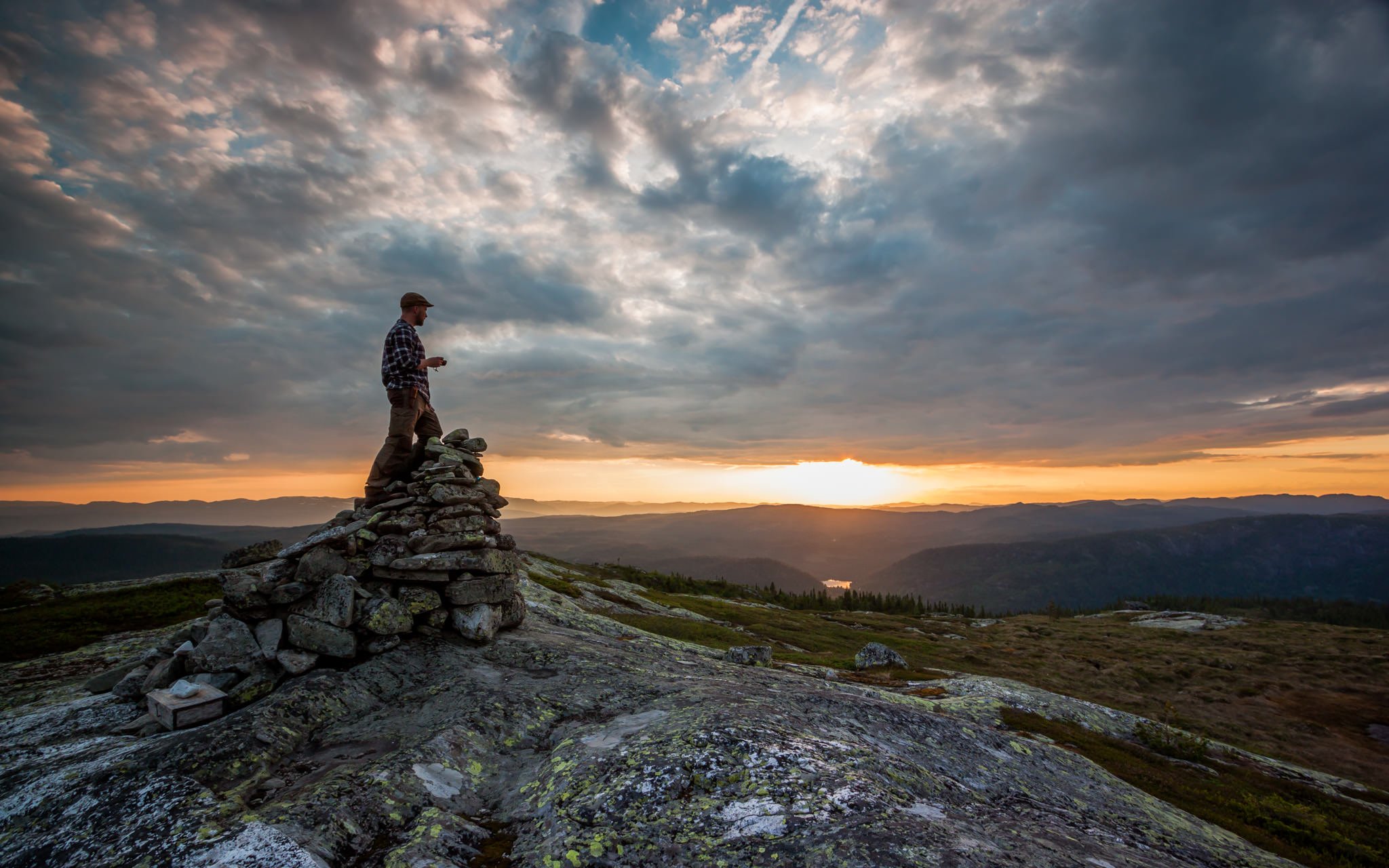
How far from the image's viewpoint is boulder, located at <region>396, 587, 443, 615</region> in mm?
16047

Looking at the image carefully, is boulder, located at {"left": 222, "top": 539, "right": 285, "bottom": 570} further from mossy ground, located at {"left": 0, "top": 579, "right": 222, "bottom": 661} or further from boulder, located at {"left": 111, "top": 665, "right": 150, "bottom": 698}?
mossy ground, located at {"left": 0, "top": 579, "right": 222, "bottom": 661}

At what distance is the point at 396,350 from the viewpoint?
57.7 ft

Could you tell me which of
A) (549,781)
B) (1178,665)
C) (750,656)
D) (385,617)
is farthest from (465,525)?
(1178,665)

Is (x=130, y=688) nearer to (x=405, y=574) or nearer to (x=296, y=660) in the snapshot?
(x=296, y=660)

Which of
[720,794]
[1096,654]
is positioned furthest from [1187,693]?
[720,794]

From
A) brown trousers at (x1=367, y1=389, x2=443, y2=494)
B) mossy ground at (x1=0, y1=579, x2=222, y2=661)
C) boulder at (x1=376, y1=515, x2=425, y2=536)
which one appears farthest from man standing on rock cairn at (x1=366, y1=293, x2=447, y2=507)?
mossy ground at (x1=0, y1=579, x2=222, y2=661)

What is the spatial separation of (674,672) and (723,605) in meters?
56.7

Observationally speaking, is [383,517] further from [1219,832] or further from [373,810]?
[1219,832]

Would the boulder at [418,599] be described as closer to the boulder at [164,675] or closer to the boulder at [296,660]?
the boulder at [296,660]

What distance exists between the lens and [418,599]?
53.0 feet

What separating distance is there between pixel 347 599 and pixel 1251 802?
1129 inches

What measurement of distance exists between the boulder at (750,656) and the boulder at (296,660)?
1561 centimetres

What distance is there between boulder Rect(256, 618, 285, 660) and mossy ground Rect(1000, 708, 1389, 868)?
24.3m

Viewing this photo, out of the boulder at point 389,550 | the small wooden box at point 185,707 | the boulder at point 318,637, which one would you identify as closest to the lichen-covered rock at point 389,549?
the boulder at point 389,550
